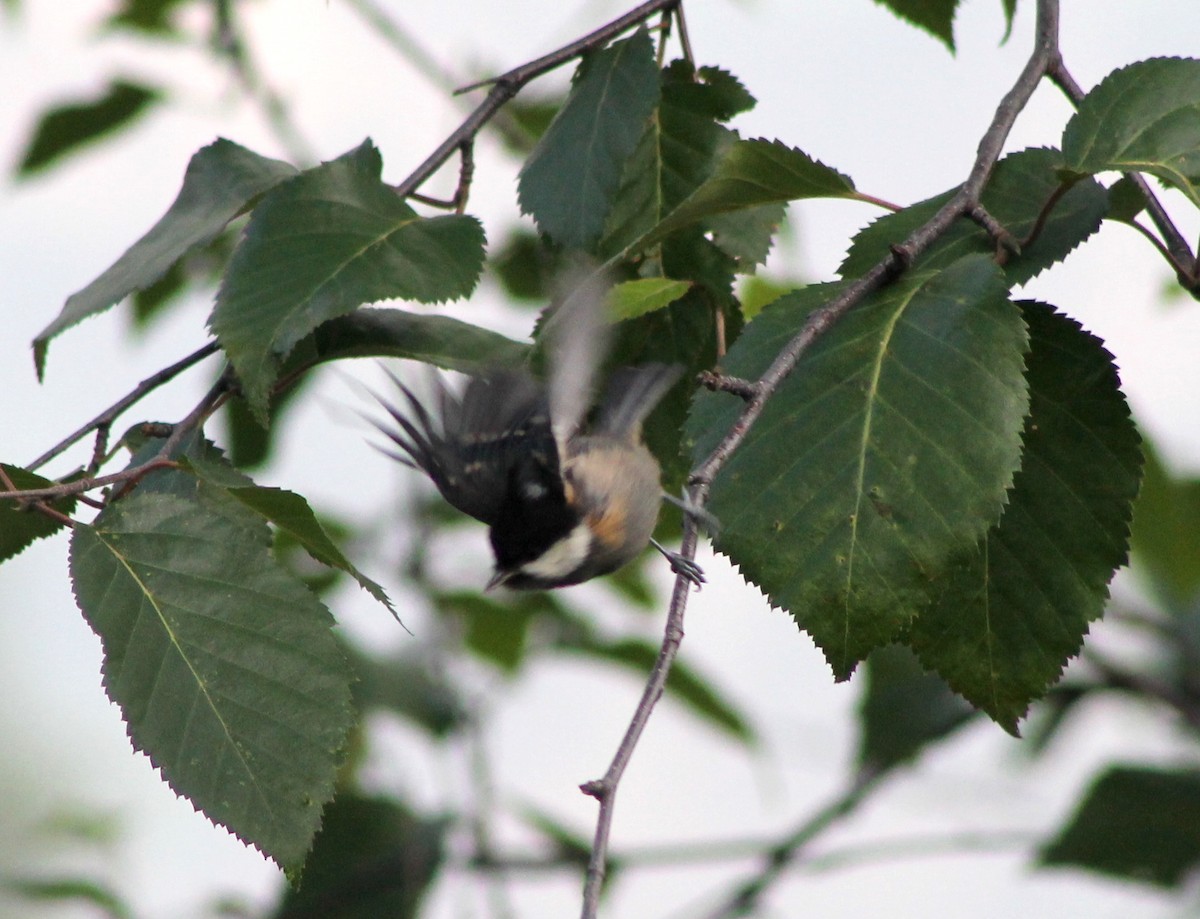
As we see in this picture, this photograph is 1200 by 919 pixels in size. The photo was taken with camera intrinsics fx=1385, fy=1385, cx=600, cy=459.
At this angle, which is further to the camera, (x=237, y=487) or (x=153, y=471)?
(x=153, y=471)

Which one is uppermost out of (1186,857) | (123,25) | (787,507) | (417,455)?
(123,25)

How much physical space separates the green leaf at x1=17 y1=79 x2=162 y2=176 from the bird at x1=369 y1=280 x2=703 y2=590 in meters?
1.67

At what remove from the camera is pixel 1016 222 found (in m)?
1.68

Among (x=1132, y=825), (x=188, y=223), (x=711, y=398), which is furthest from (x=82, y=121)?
(x=1132, y=825)

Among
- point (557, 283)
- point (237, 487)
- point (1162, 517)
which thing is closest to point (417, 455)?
point (557, 283)

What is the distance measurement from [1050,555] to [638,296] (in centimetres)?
57

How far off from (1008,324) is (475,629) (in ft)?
7.76

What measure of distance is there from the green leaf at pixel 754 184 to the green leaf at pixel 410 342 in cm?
39

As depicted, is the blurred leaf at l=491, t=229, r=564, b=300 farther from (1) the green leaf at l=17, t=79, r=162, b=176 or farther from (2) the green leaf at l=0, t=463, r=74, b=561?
(2) the green leaf at l=0, t=463, r=74, b=561

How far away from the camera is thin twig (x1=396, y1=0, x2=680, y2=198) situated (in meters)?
1.96

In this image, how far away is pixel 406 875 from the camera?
10.4 feet

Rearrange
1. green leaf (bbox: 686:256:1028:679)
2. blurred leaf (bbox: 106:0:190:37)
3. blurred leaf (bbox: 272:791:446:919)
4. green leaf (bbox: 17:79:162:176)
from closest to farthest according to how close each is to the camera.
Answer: green leaf (bbox: 686:256:1028:679), blurred leaf (bbox: 272:791:446:919), green leaf (bbox: 17:79:162:176), blurred leaf (bbox: 106:0:190:37)

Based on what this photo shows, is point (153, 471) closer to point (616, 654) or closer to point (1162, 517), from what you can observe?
point (616, 654)

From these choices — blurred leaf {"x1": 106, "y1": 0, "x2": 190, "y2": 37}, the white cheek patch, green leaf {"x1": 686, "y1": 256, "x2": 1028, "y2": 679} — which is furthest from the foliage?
blurred leaf {"x1": 106, "y1": 0, "x2": 190, "y2": 37}
